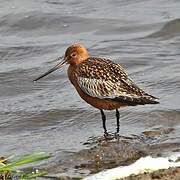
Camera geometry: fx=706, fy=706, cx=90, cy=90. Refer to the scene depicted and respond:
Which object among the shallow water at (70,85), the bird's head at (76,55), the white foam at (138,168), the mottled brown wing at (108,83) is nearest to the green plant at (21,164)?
the white foam at (138,168)

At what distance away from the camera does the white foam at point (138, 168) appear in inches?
220

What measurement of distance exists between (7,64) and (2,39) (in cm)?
156

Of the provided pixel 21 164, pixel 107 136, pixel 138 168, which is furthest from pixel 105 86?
pixel 21 164

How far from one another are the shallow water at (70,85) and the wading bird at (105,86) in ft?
1.29

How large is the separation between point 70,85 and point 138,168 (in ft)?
13.7

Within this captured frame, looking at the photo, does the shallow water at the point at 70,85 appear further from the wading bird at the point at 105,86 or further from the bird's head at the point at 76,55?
the bird's head at the point at 76,55

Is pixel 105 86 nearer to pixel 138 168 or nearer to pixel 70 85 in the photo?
pixel 138 168

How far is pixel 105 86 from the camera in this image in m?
7.32

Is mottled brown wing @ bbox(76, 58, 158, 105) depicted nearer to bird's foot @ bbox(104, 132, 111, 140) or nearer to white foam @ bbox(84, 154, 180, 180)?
bird's foot @ bbox(104, 132, 111, 140)

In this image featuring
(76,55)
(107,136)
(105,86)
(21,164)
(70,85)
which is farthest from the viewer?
(70,85)

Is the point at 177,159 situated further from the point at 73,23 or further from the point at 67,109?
the point at 73,23

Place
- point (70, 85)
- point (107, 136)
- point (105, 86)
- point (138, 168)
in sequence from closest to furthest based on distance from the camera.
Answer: point (138, 168), point (105, 86), point (107, 136), point (70, 85)

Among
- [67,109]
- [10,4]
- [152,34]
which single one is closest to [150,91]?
[67,109]

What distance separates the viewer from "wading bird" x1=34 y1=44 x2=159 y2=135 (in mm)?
7215
